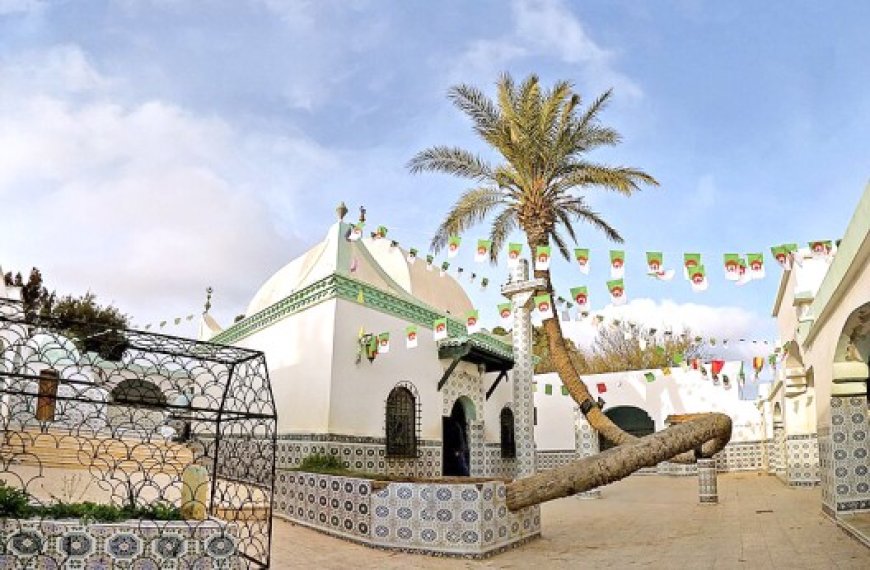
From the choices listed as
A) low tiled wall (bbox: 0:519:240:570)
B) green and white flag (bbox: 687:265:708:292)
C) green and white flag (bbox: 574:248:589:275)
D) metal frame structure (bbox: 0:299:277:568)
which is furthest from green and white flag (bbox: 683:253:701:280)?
low tiled wall (bbox: 0:519:240:570)

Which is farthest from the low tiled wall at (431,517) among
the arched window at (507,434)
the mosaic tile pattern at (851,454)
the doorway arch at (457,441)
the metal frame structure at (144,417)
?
the arched window at (507,434)

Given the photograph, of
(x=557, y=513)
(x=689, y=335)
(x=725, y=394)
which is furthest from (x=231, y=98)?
(x=689, y=335)

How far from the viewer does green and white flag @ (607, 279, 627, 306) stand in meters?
11.1

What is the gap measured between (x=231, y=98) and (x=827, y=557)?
8.90 metres

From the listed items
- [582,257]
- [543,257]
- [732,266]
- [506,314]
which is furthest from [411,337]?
[732,266]

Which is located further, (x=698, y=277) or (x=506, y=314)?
(x=506, y=314)

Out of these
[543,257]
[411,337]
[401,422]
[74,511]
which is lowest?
[74,511]

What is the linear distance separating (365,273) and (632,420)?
1370 cm

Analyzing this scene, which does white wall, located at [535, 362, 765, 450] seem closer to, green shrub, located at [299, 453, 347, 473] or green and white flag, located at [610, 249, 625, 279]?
green and white flag, located at [610, 249, 625, 279]

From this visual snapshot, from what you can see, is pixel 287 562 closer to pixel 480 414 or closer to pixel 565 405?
pixel 480 414

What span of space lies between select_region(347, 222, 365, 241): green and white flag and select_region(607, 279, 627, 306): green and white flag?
4509 mm

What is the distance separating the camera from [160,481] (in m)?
11.0

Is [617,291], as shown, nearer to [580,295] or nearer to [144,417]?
[580,295]

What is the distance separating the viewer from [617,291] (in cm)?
1114
